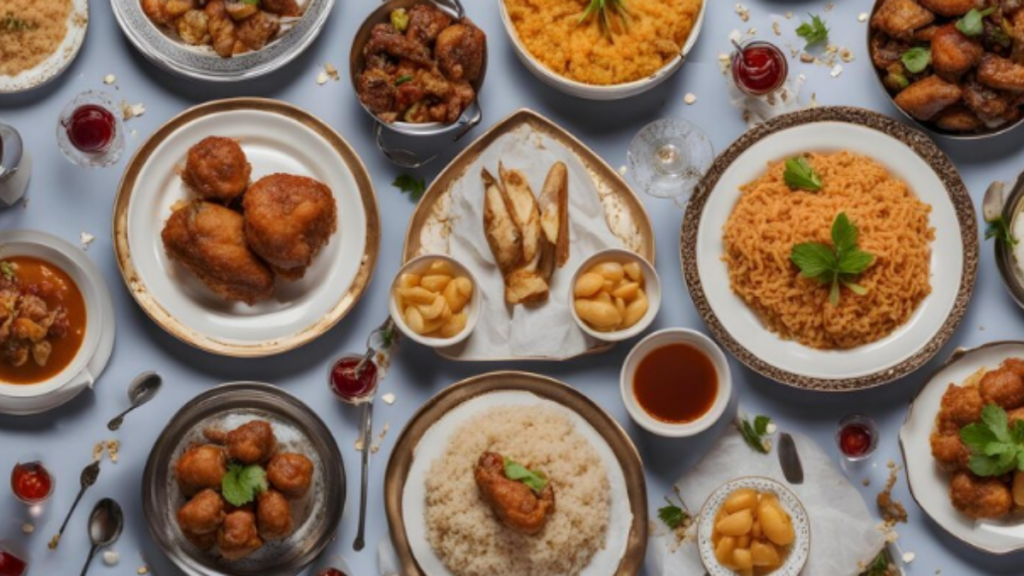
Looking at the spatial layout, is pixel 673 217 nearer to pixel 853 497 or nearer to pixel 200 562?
pixel 853 497

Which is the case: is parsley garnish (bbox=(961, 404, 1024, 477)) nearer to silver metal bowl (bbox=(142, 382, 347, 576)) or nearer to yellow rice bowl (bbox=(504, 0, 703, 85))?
yellow rice bowl (bbox=(504, 0, 703, 85))

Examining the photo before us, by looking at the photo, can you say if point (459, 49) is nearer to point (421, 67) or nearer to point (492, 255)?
point (421, 67)

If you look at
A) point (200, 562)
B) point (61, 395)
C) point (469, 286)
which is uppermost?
point (469, 286)

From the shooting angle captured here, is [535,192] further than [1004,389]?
Yes

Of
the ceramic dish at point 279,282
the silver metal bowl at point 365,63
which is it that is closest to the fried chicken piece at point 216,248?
the ceramic dish at point 279,282

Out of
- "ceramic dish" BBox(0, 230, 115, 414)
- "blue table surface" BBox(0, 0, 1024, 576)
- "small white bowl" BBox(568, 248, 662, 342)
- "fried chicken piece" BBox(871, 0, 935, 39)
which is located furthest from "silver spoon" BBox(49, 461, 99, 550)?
"fried chicken piece" BBox(871, 0, 935, 39)

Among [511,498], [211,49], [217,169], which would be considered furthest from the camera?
[211,49]

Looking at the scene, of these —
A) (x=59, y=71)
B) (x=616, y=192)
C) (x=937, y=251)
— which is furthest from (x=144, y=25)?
(x=937, y=251)

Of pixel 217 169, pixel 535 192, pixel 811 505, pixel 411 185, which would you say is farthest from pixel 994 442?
pixel 217 169
